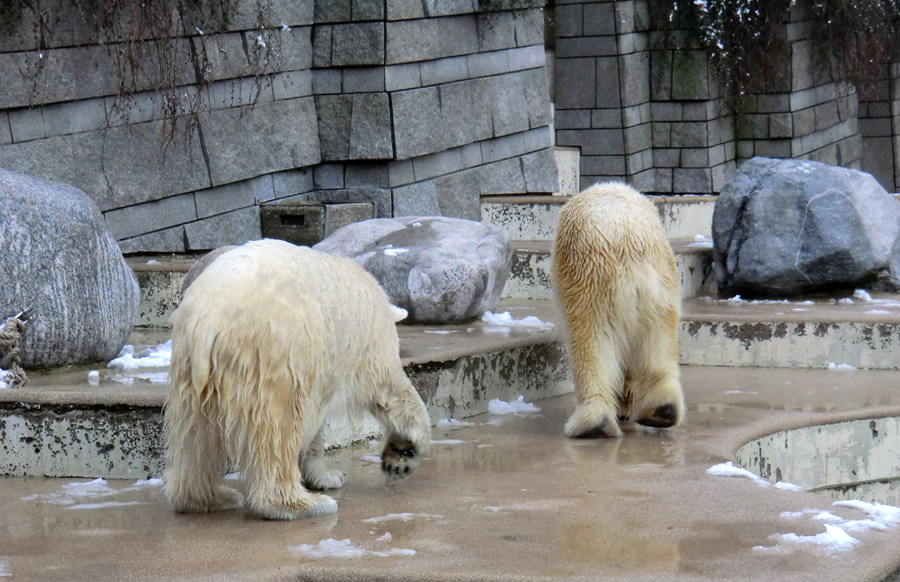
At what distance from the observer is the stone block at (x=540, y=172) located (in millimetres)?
10453

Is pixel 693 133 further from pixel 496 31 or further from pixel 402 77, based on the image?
pixel 402 77

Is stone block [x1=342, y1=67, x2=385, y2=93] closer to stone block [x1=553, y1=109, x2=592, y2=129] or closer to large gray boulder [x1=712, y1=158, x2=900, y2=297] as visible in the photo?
large gray boulder [x1=712, y1=158, x2=900, y2=297]

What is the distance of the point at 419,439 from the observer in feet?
12.6

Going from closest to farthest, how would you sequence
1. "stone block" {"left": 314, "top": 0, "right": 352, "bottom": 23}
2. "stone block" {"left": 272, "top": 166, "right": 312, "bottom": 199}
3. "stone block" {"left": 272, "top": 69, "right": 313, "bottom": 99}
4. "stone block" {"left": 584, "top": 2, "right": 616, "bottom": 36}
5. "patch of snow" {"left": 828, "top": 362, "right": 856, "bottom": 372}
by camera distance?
"patch of snow" {"left": 828, "top": 362, "right": 856, "bottom": 372}
"stone block" {"left": 272, "top": 69, "right": 313, "bottom": 99}
"stone block" {"left": 272, "top": 166, "right": 312, "bottom": 199}
"stone block" {"left": 314, "top": 0, "right": 352, "bottom": 23}
"stone block" {"left": 584, "top": 2, "right": 616, "bottom": 36}

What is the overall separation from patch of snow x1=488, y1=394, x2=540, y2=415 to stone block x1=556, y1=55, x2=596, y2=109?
7.39 meters

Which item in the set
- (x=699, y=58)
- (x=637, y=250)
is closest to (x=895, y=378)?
(x=637, y=250)

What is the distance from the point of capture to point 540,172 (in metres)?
10.6

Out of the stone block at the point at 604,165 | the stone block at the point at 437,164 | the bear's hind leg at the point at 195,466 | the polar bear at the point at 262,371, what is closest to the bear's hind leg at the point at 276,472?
the polar bear at the point at 262,371

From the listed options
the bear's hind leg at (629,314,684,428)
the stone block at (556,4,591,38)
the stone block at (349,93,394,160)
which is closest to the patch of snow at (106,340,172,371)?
the bear's hind leg at (629,314,684,428)

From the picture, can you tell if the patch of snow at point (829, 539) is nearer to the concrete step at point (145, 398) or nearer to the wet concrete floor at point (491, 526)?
the wet concrete floor at point (491, 526)

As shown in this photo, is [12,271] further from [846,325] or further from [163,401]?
[846,325]

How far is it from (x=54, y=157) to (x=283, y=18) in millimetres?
2233

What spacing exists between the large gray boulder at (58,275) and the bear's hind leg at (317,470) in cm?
146

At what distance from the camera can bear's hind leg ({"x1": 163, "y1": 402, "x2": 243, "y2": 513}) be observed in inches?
135
